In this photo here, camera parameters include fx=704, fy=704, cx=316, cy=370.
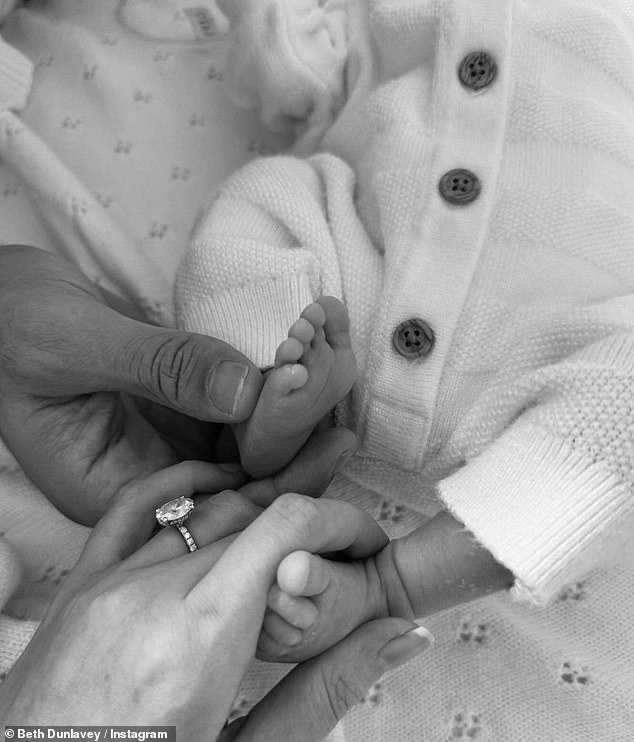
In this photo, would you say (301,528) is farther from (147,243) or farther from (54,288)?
(147,243)

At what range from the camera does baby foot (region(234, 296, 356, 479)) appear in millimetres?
593

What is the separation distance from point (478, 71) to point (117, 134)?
554 millimetres

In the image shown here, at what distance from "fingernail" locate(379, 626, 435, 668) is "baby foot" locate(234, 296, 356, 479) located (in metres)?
0.20

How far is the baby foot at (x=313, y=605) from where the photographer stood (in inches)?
20.2

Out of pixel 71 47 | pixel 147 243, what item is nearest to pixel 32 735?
pixel 147 243

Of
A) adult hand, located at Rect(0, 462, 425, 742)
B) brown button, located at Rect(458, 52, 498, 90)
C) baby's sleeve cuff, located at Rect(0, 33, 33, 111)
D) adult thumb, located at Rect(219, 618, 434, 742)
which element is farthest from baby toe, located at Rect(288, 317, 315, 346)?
baby's sleeve cuff, located at Rect(0, 33, 33, 111)

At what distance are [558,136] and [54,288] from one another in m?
0.58

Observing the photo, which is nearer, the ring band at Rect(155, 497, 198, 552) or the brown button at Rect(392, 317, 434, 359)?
the ring band at Rect(155, 497, 198, 552)

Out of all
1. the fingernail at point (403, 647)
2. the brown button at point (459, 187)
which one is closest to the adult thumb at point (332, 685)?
the fingernail at point (403, 647)

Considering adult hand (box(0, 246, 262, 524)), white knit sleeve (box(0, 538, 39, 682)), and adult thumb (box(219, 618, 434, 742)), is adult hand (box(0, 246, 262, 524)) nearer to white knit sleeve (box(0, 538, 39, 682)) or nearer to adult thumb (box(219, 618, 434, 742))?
white knit sleeve (box(0, 538, 39, 682))

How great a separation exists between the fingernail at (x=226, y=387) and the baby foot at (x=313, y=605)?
15 centimetres

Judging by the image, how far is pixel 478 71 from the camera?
2.58 feet

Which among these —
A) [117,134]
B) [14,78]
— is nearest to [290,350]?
[117,134]

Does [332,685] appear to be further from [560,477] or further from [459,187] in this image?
[459,187]
